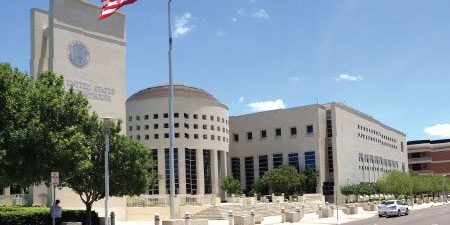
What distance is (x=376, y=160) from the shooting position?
422ft

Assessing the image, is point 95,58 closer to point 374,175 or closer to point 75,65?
point 75,65

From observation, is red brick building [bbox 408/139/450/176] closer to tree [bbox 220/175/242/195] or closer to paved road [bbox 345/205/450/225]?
tree [bbox 220/175/242/195]

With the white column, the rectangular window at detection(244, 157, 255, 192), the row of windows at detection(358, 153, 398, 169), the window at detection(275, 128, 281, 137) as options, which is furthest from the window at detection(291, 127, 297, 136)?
the white column

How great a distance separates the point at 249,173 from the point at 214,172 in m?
17.0

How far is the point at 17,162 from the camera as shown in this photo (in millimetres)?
23562

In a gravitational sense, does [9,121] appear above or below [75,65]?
below

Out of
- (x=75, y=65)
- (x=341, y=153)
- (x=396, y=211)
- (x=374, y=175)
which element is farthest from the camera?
(x=374, y=175)

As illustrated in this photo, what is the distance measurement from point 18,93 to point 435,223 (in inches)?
1031

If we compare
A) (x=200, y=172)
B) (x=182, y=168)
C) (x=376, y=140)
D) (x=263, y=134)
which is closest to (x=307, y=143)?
(x=263, y=134)

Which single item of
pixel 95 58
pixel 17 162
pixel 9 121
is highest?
pixel 95 58

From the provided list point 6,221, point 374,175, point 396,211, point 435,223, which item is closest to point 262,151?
point 374,175

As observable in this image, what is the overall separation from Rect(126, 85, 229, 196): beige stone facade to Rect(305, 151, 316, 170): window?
17.2m

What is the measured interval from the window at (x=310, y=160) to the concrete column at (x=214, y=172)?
17387mm

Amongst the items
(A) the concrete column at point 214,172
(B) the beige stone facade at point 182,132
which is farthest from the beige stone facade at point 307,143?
(B) the beige stone facade at point 182,132
